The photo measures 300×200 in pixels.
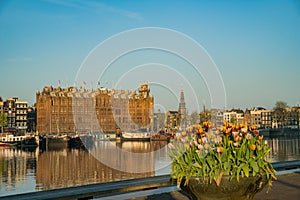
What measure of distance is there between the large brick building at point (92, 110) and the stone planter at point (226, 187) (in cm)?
7432

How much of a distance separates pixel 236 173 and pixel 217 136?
0.70m

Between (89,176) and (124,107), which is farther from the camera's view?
(124,107)

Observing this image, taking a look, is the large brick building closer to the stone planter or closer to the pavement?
the pavement

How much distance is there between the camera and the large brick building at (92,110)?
97.1 m

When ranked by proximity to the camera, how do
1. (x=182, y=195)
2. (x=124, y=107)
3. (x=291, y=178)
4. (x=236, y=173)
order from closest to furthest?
(x=236, y=173) < (x=182, y=195) < (x=291, y=178) < (x=124, y=107)

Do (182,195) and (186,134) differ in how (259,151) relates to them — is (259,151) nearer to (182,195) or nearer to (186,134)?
(186,134)

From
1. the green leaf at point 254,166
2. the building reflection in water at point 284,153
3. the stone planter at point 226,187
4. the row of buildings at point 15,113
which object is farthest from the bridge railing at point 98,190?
the row of buildings at point 15,113

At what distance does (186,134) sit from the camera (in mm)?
6207

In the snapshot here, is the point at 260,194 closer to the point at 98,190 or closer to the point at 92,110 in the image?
the point at 98,190

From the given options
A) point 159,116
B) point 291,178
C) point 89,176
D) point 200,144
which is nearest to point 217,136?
point 200,144

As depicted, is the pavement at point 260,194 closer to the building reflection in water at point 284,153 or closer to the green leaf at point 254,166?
the green leaf at point 254,166

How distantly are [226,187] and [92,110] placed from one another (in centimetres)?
10548

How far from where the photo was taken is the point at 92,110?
110m

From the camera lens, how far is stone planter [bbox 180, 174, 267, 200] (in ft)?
17.9
